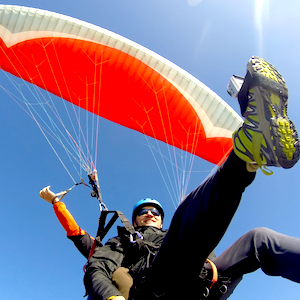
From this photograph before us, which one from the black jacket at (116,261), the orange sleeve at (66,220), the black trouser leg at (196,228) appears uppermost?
the orange sleeve at (66,220)

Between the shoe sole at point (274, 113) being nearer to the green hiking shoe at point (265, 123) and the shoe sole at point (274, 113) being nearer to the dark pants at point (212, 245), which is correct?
the green hiking shoe at point (265, 123)

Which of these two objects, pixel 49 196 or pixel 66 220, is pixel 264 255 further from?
pixel 49 196

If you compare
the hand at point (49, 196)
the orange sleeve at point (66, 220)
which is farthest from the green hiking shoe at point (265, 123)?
the hand at point (49, 196)

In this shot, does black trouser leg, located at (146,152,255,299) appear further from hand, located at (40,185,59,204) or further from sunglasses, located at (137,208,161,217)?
hand, located at (40,185,59,204)

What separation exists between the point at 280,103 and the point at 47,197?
3.19 metres

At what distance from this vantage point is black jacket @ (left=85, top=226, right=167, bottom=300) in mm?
1902

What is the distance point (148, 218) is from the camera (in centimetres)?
333

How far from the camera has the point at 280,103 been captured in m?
1.75

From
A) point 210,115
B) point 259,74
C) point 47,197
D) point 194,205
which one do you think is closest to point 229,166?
point 194,205

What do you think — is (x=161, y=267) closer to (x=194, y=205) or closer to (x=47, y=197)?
(x=194, y=205)

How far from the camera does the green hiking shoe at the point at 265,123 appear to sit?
5.15ft

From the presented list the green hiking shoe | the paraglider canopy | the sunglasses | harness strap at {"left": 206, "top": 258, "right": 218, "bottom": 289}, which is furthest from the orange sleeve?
the paraglider canopy

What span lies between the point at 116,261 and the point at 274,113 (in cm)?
183

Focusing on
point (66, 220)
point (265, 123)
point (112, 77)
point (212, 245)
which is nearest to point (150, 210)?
point (66, 220)
